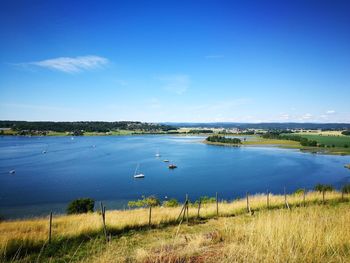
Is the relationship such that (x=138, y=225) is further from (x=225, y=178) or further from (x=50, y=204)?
(x=225, y=178)

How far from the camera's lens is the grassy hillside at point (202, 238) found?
13.9 feet

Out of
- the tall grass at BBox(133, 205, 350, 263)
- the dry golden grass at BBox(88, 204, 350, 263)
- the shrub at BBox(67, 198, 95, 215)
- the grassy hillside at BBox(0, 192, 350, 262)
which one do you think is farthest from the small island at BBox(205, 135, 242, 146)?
the tall grass at BBox(133, 205, 350, 263)

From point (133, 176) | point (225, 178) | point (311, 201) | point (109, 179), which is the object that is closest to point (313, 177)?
point (225, 178)

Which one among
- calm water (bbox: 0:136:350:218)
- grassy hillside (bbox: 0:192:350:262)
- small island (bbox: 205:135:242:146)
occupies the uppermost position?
grassy hillside (bbox: 0:192:350:262)

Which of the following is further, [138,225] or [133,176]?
[133,176]

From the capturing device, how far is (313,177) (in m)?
65.8

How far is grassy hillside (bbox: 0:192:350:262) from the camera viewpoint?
13.9 ft

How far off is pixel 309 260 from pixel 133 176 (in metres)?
66.0

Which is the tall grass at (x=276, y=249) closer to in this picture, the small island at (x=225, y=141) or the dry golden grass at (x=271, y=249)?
the dry golden grass at (x=271, y=249)

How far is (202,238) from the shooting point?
691cm

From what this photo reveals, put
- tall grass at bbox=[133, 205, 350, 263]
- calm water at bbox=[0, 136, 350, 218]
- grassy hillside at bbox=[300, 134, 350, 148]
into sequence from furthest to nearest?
grassy hillside at bbox=[300, 134, 350, 148] < calm water at bbox=[0, 136, 350, 218] < tall grass at bbox=[133, 205, 350, 263]

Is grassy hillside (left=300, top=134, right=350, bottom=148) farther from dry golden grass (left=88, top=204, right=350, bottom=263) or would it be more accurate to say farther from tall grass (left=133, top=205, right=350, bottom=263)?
tall grass (left=133, top=205, right=350, bottom=263)

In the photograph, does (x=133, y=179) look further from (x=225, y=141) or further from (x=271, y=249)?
(x=225, y=141)

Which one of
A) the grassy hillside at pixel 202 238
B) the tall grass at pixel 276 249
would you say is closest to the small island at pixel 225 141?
the grassy hillside at pixel 202 238
